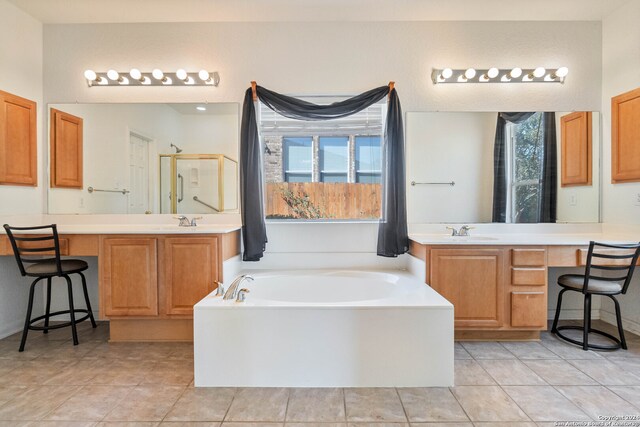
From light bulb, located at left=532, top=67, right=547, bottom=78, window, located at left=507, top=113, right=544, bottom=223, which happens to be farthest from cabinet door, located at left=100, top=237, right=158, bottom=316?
light bulb, located at left=532, top=67, right=547, bottom=78

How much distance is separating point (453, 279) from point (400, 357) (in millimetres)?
849

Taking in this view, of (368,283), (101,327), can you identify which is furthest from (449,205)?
(101,327)

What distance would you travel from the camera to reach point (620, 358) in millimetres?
2281

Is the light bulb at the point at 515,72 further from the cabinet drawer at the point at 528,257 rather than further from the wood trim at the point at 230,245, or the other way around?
the wood trim at the point at 230,245

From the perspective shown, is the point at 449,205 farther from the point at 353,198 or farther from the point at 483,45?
the point at 483,45

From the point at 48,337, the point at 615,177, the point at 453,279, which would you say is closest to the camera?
the point at 453,279

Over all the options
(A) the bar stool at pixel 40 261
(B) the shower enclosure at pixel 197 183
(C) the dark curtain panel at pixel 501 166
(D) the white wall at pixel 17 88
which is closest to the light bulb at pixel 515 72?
(C) the dark curtain panel at pixel 501 166

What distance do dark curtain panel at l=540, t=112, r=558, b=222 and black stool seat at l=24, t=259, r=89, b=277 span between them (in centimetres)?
390

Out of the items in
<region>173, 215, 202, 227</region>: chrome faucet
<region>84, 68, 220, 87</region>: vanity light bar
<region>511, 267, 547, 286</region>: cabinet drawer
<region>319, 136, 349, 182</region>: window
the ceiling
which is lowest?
<region>511, 267, 547, 286</region>: cabinet drawer

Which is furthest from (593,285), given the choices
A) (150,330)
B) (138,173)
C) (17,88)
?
(17,88)

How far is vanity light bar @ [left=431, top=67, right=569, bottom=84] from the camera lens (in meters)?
2.92

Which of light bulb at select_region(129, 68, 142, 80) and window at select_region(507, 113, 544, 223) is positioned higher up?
light bulb at select_region(129, 68, 142, 80)

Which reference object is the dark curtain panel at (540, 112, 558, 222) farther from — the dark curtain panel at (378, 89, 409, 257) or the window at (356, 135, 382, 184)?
the window at (356, 135, 382, 184)

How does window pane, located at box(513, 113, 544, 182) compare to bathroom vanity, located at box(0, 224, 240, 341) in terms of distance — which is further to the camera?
window pane, located at box(513, 113, 544, 182)
